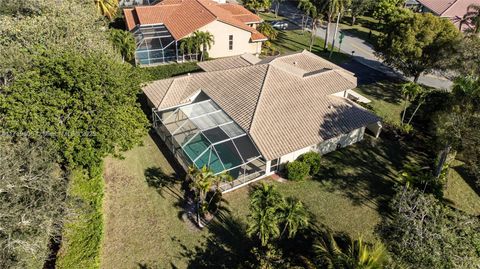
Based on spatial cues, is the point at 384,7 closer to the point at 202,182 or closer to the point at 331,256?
the point at 202,182

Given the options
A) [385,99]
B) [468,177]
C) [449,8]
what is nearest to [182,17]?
[385,99]

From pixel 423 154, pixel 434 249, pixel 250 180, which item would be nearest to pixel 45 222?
pixel 250 180

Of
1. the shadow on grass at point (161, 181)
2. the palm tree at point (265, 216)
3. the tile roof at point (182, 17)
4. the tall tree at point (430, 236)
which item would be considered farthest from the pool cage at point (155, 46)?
the tall tree at point (430, 236)

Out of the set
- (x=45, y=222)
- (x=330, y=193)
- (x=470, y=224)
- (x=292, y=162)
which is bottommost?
(x=330, y=193)

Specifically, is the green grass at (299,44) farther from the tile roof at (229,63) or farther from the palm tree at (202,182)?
the palm tree at (202,182)

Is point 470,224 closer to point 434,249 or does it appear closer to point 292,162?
point 434,249
